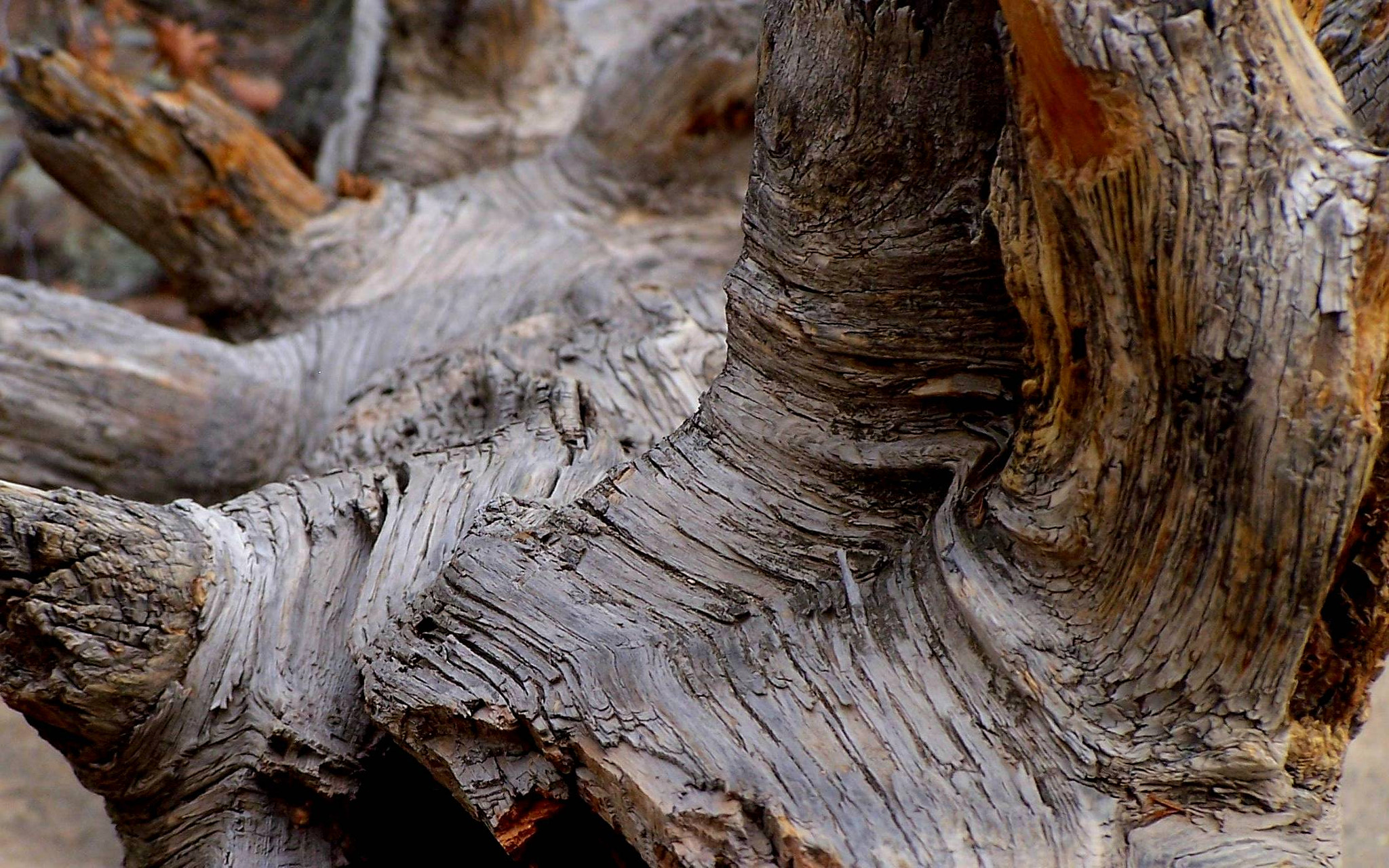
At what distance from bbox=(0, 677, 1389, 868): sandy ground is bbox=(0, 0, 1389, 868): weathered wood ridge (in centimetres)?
59

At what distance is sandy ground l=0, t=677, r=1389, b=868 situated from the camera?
2230 mm

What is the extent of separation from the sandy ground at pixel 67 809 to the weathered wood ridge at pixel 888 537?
59 cm

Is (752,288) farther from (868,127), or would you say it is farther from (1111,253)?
(1111,253)

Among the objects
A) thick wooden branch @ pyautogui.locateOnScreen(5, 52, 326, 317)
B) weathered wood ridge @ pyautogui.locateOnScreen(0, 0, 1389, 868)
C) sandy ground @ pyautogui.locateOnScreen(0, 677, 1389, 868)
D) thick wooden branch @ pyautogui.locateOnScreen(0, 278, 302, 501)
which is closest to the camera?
weathered wood ridge @ pyautogui.locateOnScreen(0, 0, 1389, 868)

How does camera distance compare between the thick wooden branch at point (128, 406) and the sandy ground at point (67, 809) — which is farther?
the thick wooden branch at point (128, 406)

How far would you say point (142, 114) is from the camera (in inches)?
118

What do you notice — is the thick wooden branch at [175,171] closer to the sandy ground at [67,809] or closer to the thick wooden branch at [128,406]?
the thick wooden branch at [128,406]

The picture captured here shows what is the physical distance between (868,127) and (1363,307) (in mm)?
658

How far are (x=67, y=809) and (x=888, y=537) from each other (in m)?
1.94

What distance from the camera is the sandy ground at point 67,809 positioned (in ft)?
7.32

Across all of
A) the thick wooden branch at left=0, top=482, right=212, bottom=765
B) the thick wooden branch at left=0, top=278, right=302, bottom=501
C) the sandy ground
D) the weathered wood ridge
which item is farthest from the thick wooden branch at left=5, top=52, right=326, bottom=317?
the thick wooden branch at left=0, top=482, right=212, bottom=765

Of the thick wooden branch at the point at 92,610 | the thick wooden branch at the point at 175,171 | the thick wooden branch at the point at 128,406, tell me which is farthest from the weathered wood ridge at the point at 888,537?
the thick wooden branch at the point at 175,171

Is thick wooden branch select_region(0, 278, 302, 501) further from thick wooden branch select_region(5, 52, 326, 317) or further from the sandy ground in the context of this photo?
the sandy ground

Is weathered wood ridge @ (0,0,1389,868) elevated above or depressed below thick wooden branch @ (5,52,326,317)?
above
